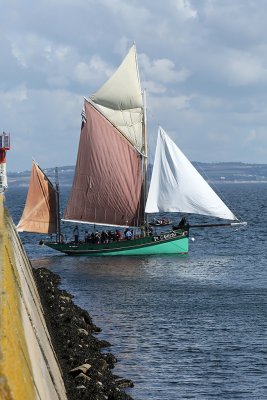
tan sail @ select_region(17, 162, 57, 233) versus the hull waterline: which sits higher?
tan sail @ select_region(17, 162, 57, 233)

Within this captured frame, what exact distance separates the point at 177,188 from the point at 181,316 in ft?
87.9

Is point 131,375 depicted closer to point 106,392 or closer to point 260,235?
point 106,392

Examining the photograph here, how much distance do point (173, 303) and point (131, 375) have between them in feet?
43.2

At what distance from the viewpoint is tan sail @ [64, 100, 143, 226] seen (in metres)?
62.2

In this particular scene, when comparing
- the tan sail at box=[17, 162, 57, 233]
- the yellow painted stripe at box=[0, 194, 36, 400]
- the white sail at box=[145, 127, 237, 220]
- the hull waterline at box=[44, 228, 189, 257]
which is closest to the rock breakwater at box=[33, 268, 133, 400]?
the yellow painted stripe at box=[0, 194, 36, 400]

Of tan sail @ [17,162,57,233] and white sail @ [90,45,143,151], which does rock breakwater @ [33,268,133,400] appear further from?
white sail @ [90,45,143,151]

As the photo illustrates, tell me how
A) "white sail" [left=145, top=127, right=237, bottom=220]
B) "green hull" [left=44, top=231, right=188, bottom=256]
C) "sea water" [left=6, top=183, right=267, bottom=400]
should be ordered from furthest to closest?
"green hull" [left=44, top=231, right=188, bottom=256] → "white sail" [left=145, top=127, right=237, bottom=220] → "sea water" [left=6, top=183, right=267, bottom=400]

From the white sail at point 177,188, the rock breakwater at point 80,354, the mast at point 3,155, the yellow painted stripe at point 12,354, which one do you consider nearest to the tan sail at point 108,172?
the white sail at point 177,188

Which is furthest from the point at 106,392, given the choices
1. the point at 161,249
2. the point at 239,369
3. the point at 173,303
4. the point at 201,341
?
the point at 161,249

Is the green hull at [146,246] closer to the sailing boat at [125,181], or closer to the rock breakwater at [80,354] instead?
the sailing boat at [125,181]

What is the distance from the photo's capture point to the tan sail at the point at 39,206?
6269 centimetres

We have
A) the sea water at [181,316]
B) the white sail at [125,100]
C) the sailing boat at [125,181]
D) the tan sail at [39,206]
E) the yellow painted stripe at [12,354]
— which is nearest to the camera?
the yellow painted stripe at [12,354]

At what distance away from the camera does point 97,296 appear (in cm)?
4109

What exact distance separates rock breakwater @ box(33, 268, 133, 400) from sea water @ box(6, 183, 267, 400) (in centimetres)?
64
